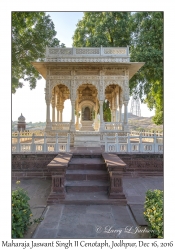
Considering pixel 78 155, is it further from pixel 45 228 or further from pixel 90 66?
pixel 90 66

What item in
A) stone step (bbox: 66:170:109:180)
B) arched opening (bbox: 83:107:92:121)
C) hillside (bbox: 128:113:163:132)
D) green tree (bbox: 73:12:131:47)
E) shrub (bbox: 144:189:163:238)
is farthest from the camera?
hillside (bbox: 128:113:163:132)

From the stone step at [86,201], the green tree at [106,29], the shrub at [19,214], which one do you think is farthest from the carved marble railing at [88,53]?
the shrub at [19,214]

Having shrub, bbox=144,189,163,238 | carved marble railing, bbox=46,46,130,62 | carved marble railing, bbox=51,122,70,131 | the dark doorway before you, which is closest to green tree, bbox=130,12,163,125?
carved marble railing, bbox=46,46,130,62

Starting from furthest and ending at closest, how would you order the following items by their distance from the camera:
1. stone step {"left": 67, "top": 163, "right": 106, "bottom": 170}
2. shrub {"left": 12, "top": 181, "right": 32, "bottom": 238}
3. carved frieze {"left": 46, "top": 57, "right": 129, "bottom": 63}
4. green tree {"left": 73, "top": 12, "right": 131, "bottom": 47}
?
1. green tree {"left": 73, "top": 12, "right": 131, "bottom": 47}
2. carved frieze {"left": 46, "top": 57, "right": 129, "bottom": 63}
3. stone step {"left": 67, "top": 163, "right": 106, "bottom": 170}
4. shrub {"left": 12, "top": 181, "right": 32, "bottom": 238}

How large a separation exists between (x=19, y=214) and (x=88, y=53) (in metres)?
9.60

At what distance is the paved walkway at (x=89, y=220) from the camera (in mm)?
3182

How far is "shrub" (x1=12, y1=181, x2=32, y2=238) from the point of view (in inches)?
112

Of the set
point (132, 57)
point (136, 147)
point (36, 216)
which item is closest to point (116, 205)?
point (36, 216)

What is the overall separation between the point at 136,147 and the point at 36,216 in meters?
5.07

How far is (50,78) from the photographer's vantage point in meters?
10.1

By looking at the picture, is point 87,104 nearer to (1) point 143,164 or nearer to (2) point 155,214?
(1) point 143,164

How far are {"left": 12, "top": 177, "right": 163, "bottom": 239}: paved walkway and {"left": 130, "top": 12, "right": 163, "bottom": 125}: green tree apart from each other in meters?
10.6

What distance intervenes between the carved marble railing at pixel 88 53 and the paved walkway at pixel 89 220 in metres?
7.94

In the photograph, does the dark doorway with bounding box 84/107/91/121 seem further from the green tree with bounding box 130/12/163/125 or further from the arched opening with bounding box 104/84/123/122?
the green tree with bounding box 130/12/163/125
